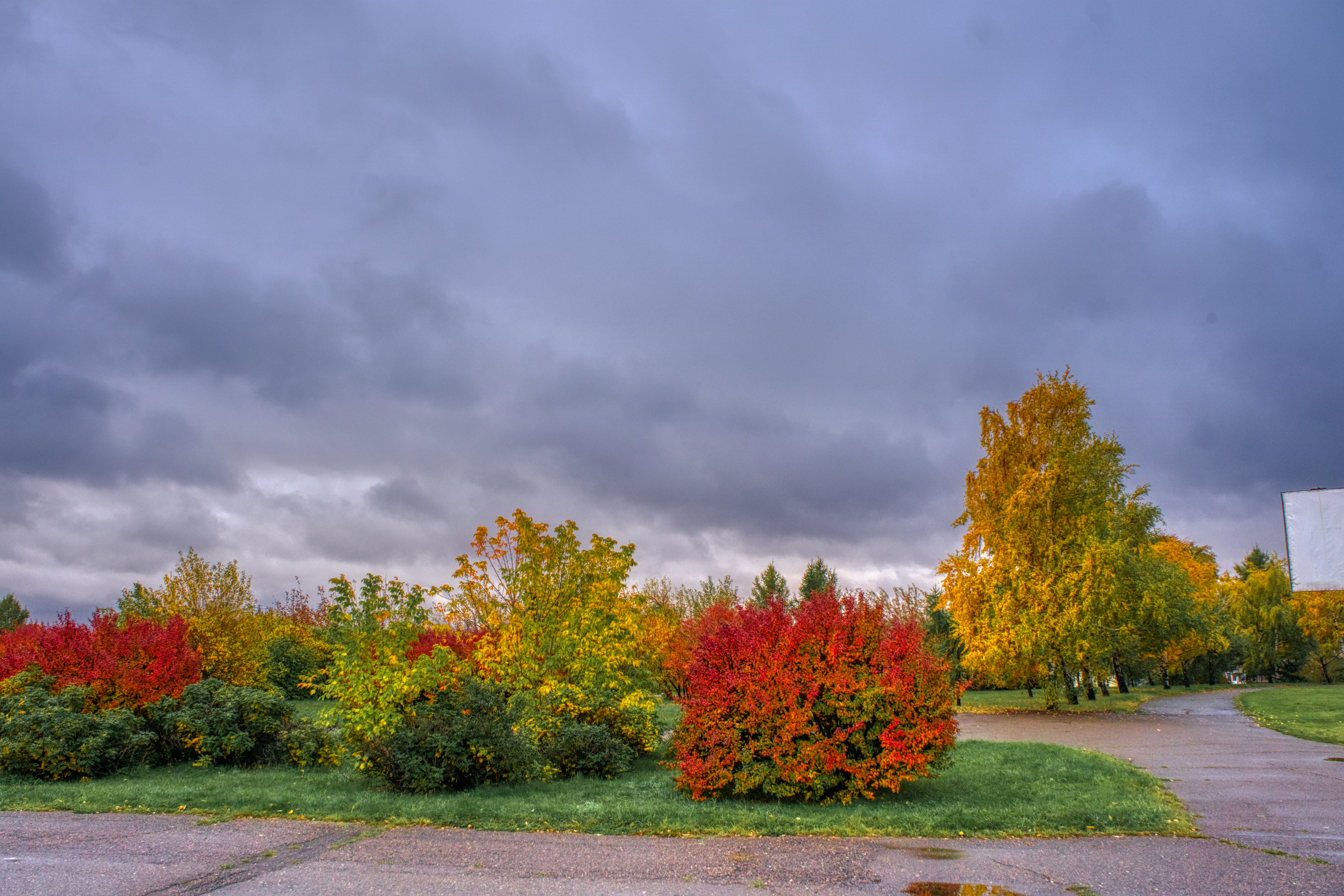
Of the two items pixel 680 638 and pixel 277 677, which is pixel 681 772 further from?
pixel 277 677

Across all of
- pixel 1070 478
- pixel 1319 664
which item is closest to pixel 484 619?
pixel 1070 478

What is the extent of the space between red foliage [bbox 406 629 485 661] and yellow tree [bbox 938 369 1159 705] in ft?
54.9

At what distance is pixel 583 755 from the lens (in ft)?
35.7

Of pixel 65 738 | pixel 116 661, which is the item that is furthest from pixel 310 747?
pixel 116 661

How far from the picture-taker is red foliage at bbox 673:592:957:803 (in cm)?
849

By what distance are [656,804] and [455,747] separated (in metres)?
2.67

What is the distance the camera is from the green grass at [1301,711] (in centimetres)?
1673

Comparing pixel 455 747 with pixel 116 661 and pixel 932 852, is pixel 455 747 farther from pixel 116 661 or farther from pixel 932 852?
pixel 116 661

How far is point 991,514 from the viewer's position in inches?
994

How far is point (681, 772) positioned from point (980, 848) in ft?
13.9

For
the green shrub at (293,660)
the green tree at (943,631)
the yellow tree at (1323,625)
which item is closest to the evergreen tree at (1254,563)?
the yellow tree at (1323,625)

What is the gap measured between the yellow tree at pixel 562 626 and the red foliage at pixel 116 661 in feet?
15.9

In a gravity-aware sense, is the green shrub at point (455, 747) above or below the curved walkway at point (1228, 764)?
above

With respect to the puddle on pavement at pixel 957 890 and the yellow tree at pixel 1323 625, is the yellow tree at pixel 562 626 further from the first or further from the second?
the yellow tree at pixel 1323 625
